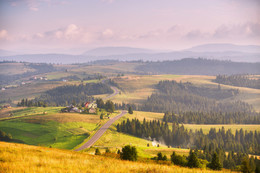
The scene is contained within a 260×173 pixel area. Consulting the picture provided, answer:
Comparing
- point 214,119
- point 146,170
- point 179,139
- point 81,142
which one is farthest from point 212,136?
point 146,170

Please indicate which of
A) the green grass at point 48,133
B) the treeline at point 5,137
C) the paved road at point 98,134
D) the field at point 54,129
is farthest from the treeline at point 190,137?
the treeline at point 5,137

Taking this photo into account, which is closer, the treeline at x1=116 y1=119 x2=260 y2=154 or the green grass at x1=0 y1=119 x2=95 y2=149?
the green grass at x1=0 y1=119 x2=95 y2=149

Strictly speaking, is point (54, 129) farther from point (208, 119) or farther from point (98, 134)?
point (208, 119)

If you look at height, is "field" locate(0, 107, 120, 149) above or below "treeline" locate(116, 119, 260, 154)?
above

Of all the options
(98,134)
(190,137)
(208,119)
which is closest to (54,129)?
(98,134)

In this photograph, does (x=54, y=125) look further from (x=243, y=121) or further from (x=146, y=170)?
(x=243, y=121)

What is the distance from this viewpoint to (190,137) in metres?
138

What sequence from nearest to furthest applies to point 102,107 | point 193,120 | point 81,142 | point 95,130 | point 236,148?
1. point 81,142
2. point 95,130
3. point 236,148
4. point 102,107
5. point 193,120

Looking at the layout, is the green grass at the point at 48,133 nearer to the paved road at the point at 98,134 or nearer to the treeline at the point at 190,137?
the paved road at the point at 98,134

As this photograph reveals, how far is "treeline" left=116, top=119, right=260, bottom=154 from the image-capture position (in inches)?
4833

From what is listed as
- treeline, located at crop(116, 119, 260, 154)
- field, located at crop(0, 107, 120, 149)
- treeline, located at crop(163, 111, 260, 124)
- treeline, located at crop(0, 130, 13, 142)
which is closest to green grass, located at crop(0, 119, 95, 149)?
field, located at crop(0, 107, 120, 149)

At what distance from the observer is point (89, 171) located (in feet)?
49.6

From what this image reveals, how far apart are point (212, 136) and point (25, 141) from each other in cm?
11811

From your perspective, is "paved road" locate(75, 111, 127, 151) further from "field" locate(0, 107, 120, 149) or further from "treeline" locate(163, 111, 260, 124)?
"treeline" locate(163, 111, 260, 124)
